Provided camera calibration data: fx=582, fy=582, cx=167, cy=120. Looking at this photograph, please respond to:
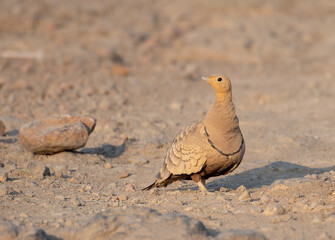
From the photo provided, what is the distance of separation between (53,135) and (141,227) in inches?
115

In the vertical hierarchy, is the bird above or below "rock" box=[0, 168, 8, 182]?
above

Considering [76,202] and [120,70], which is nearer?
[76,202]

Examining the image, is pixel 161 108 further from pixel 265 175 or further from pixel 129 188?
pixel 129 188

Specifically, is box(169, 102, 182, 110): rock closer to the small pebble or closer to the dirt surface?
the dirt surface

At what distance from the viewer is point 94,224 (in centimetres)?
409

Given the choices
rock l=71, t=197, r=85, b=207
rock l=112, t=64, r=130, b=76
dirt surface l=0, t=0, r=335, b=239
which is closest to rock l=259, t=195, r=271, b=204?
dirt surface l=0, t=0, r=335, b=239

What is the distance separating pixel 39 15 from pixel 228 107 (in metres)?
9.60

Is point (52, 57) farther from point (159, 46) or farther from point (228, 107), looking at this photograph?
point (228, 107)

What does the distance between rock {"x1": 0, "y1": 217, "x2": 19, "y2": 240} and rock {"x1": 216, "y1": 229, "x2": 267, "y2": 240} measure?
1.43m

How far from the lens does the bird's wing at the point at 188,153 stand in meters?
5.37

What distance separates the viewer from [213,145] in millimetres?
5336

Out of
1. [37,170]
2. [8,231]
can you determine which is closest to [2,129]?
[37,170]

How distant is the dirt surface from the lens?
4.49 meters

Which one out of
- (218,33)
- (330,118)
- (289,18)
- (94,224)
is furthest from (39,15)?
(94,224)
